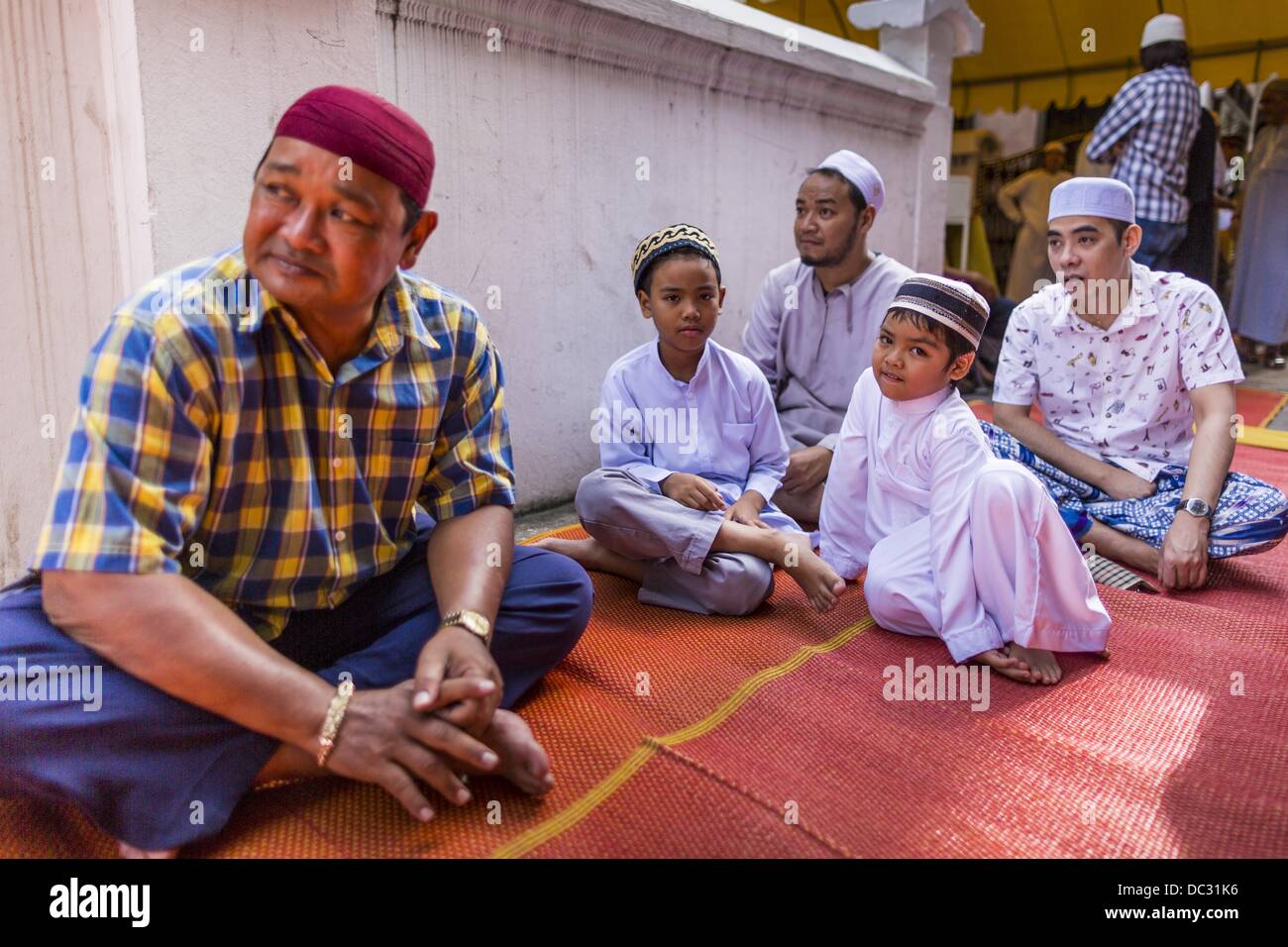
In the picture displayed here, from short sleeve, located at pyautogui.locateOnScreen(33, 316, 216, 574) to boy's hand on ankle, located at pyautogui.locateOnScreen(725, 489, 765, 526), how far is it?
1.66m

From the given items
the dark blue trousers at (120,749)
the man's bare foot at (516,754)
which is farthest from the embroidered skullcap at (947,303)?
the dark blue trousers at (120,749)

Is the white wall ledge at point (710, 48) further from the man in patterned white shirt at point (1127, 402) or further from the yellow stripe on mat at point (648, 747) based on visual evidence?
the yellow stripe on mat at point (648, 747)

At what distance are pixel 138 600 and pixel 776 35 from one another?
13.9 ft

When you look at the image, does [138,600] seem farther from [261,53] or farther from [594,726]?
[261,53]

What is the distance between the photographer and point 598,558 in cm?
302

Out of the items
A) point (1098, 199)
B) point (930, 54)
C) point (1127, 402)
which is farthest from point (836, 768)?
point (930, 54)

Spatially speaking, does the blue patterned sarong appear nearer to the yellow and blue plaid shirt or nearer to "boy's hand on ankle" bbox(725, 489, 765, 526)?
"boy's hand on ankle" bbox(725, 489, 765, 526)

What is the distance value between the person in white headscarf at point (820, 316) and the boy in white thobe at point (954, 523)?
783mm

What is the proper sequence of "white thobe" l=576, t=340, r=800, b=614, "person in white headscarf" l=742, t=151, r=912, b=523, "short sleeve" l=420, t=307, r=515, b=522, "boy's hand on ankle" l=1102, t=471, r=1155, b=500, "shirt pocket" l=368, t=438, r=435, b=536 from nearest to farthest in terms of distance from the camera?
"shirt pocket" l=368, t=438, r=435, b=536 → "short sleeve" l=420, t=307, r=515, b=522 → "white thobe" l=576, t=340, r=800, b=614 → "boy's hand on ankle" l=1102, t=471, r=1155, b=500 → "person in white headscarf" l=742, t=151, r=912, b=523

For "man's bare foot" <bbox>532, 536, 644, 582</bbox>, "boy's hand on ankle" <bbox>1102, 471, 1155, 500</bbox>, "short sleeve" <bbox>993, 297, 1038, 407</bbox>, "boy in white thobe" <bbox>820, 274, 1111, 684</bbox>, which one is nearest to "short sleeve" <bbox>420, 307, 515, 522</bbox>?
"man's bare foot" <bbox>532, 536, 644, 582</bbox>

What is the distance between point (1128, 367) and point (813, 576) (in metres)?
1.43

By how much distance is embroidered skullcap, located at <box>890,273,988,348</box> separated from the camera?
8.32 feet

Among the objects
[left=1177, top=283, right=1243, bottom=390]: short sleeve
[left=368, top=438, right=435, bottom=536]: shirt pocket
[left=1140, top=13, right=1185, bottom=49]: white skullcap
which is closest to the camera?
[left=368, top=438, right=435, bottom=536]: shirt pocket

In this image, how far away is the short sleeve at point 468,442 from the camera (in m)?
2.02
